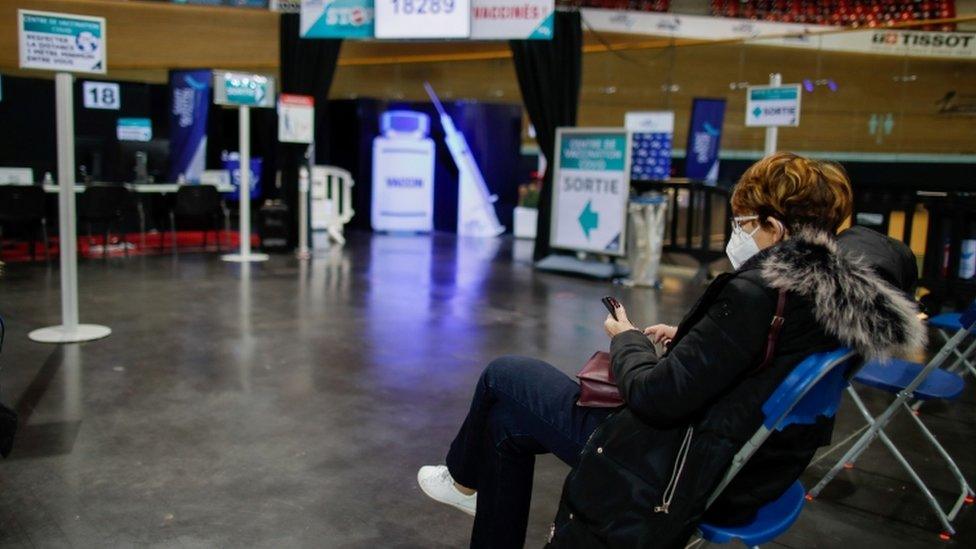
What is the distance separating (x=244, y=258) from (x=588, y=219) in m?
3.58

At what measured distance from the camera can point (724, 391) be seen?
1629mm

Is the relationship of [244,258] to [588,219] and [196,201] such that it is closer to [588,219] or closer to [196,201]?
[196,201]

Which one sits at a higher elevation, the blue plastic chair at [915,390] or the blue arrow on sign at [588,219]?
the blue arrow on sign at [588,219]

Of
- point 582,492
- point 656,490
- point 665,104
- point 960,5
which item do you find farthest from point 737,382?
point 960,5

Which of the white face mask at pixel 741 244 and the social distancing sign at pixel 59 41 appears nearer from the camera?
the white face mask at pixel 741 244

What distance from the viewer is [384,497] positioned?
2773 mm

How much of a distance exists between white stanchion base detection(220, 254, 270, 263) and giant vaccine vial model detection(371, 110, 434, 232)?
3.26 metres

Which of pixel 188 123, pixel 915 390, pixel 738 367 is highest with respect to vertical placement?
pixel 188 123

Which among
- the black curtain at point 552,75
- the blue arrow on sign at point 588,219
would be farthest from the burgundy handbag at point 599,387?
the black curtain at point 552,75

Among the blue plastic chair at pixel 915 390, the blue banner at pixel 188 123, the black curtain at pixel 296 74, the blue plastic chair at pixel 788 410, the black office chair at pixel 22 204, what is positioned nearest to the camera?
the blue plastic chair at pixel 788 410

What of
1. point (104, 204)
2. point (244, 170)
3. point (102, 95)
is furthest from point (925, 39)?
point (102, 95)

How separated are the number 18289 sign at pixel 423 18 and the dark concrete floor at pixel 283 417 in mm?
2806

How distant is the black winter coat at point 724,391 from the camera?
1.57m

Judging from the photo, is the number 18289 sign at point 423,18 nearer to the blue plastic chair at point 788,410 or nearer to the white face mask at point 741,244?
the white face mask at point 741,244
